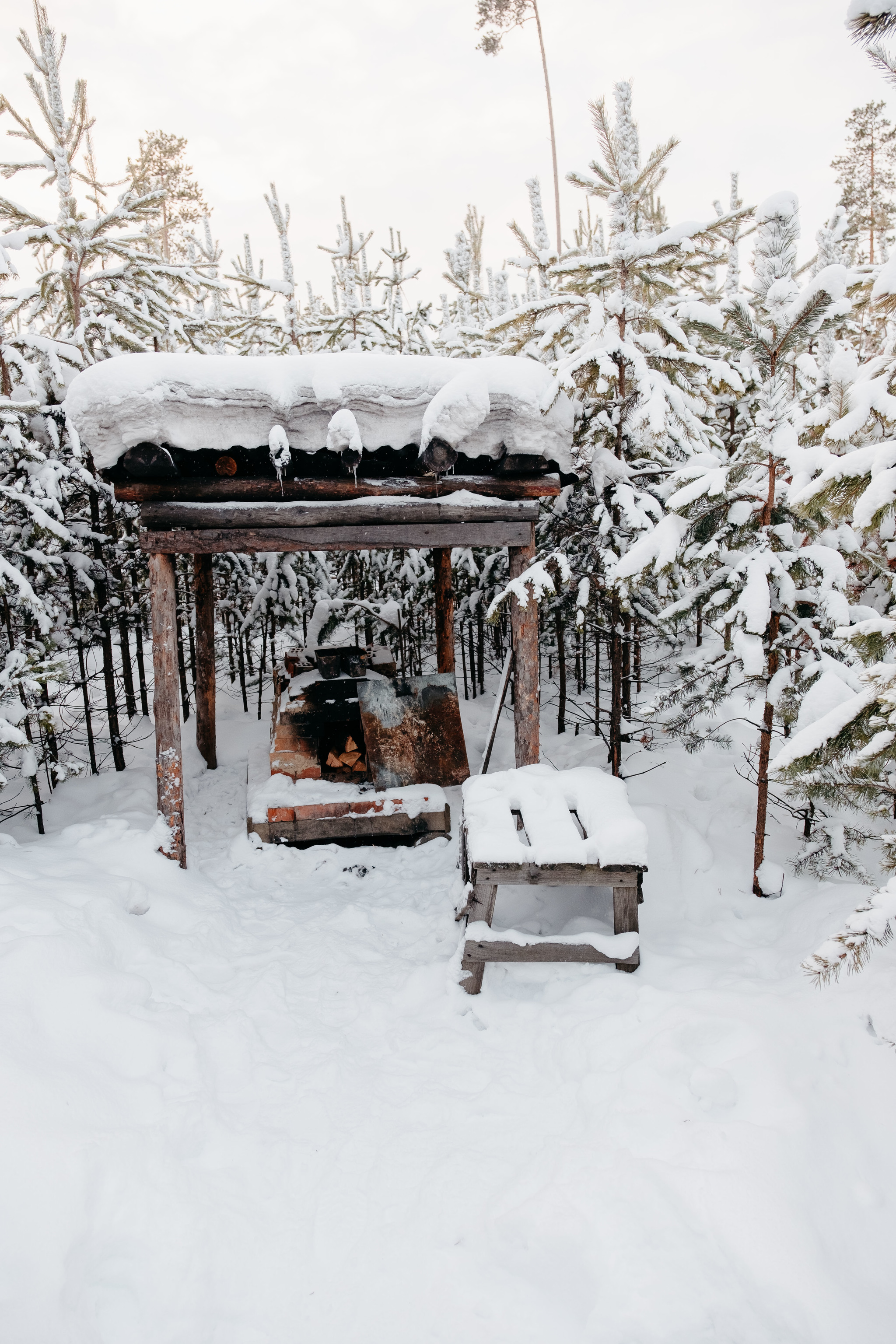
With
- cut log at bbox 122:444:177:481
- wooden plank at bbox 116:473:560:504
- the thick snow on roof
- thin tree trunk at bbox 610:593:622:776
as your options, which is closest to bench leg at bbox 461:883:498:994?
thin tree trunk at bbox 610:593:622:776

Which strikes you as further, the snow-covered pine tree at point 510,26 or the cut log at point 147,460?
the snow-covered pine tree at point 510,26

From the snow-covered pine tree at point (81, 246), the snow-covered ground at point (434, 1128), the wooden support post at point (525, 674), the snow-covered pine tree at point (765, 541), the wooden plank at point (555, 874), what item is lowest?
the snow-covered ground at point (434, 1128)

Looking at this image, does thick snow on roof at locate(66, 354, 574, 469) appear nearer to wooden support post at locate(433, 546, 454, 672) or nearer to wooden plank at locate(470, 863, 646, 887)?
wooden plank at locate(470, 863, 646, 887)

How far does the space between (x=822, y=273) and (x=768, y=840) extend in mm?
3692

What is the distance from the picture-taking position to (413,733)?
691 centimetres

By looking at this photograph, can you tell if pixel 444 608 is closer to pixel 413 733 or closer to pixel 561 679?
pixel 561 679

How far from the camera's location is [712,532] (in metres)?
4.20

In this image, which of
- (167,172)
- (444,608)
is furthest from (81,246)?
(167,172)

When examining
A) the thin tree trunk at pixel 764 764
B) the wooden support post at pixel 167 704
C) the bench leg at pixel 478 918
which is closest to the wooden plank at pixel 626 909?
the bench leg at pixel 478 918

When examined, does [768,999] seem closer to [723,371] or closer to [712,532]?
[712,532]

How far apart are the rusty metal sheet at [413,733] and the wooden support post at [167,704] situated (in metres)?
1.85

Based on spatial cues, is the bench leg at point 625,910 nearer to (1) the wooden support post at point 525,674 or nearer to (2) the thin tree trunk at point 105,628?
(1) the wooden support post at point 525,674

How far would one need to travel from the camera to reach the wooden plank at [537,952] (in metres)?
3.77

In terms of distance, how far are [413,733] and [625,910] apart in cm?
345
